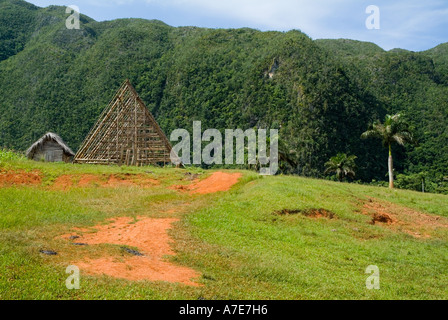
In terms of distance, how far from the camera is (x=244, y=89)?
305 feet

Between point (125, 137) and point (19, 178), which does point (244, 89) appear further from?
point (19, 178)

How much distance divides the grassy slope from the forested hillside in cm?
4601

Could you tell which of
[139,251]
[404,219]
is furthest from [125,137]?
[139,251]

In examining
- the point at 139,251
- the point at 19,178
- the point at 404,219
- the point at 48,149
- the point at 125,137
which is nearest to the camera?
the point at 139,251

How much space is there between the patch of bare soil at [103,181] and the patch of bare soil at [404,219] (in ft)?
37.2

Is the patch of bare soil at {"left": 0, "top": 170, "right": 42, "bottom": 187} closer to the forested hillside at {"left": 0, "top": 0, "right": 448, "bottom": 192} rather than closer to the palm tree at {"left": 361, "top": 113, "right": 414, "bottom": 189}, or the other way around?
the palm tree at {"left": 361, "top": 113, "right": 414, "bottom": 189}

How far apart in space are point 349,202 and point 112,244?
11708 millimetres

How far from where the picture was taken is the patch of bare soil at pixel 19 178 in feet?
65.2

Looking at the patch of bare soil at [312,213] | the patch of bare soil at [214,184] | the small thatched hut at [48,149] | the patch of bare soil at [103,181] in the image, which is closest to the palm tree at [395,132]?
the patch of bare soil at [214,184]

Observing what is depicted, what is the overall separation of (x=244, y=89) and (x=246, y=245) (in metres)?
83.4

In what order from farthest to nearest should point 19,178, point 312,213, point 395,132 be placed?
point 395,132, point 19,178, point 312,213

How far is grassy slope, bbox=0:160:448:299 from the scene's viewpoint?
24.3 feet

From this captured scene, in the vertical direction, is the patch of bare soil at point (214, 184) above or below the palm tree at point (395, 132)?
below

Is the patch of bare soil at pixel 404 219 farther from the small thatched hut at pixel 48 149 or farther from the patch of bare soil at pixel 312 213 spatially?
the small thatched hut at pixel 48 149
